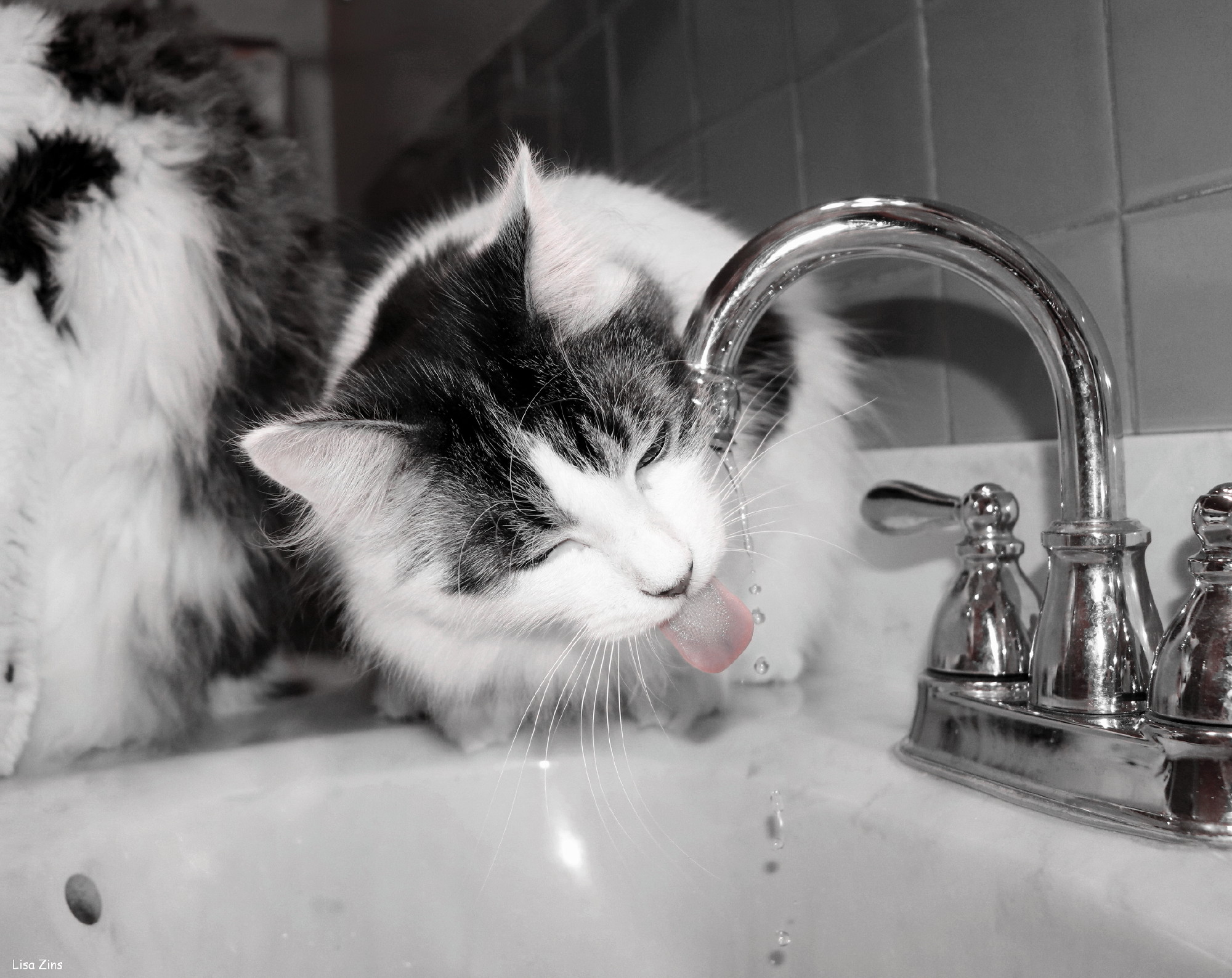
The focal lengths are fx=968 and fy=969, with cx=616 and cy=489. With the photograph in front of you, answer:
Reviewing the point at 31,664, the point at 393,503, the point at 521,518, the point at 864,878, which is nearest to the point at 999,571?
the point at 864,878

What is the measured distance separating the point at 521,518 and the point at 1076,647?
40 centimetres

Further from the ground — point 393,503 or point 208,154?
point 208,154

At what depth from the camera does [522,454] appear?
0.76 meters

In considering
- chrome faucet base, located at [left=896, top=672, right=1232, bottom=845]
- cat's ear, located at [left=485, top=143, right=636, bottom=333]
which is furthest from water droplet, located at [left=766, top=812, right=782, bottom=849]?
cat's ear, located at [left=485, top=143, right=636, bottom=333]

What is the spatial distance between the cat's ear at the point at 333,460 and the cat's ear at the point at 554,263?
168 mm

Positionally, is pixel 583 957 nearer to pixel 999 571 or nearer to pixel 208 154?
pixel 999 571

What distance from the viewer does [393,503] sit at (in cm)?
80

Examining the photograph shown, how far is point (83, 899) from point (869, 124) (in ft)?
3.43

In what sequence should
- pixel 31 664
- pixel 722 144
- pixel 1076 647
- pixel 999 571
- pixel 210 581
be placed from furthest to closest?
pixel 722 144
pixel 210 581
pixel 31 664
pixel 999 571
pixel 1076 647

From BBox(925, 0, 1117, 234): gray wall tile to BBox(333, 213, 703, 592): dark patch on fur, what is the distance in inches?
14.7

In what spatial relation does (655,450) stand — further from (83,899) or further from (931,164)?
(83,899)

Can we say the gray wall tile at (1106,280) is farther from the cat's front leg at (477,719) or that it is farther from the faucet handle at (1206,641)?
the cat's front leg at (477,719)

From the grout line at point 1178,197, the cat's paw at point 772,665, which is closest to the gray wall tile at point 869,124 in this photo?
the grout line at point 1178,197

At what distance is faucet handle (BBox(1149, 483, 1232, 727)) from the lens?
55 cm
